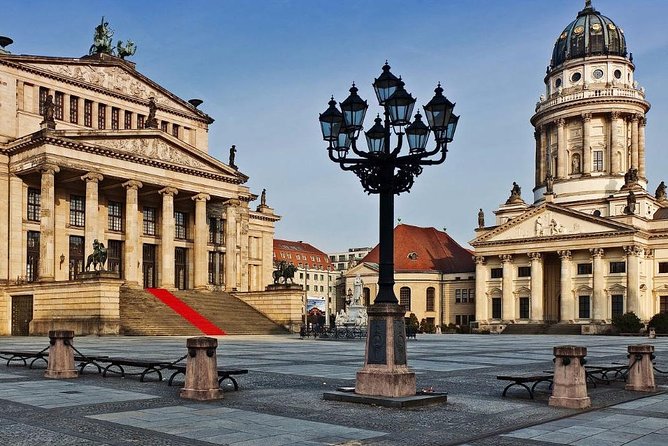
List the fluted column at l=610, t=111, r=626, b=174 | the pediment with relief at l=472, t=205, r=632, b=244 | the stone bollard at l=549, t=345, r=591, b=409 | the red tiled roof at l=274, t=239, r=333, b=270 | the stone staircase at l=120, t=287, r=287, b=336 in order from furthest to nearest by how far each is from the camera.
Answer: the red tiled roof at l=274, t=239, r=333, b=270 → the fluted column at l=610, t=111, r=626, b=174 → the pediment with relief at l=472, t=205, r=632, b=244 → the stone staircase at l=120, t=287, r=287, b=336 → the stone bollard at l=549, t=345, r=591, b=409

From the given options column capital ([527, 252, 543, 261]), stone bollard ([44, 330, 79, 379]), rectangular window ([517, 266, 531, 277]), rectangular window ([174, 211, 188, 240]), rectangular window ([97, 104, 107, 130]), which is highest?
rectangular window ([97, 104, 107, 130])

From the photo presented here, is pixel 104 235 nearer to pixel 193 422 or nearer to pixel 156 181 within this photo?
pixel 156 181

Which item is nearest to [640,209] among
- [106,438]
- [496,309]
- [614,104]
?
[614,104]

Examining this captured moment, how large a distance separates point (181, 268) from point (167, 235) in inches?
294

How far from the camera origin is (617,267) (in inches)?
3620

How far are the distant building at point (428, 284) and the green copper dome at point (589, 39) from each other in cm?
3342

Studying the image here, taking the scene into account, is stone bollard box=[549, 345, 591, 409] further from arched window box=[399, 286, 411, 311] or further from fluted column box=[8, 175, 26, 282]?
arched window box=[399, 286, 411, 311]

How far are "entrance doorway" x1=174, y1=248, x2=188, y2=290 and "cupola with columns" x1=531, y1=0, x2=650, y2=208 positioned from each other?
49.9m

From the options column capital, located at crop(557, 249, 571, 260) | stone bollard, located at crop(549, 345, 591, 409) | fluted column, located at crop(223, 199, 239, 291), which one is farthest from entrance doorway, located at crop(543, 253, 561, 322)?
stone bollard, located at crop(549, 345, 591, 409)

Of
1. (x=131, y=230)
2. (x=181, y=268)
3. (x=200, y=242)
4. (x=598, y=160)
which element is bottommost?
(x=181, y=268)

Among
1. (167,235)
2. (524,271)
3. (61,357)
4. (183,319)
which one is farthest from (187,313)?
(524,271)

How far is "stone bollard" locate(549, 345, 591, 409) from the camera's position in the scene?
15.3 metres

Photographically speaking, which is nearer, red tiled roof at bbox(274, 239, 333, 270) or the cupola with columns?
the cupola with columns

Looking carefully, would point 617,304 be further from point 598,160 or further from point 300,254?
point 300,254
